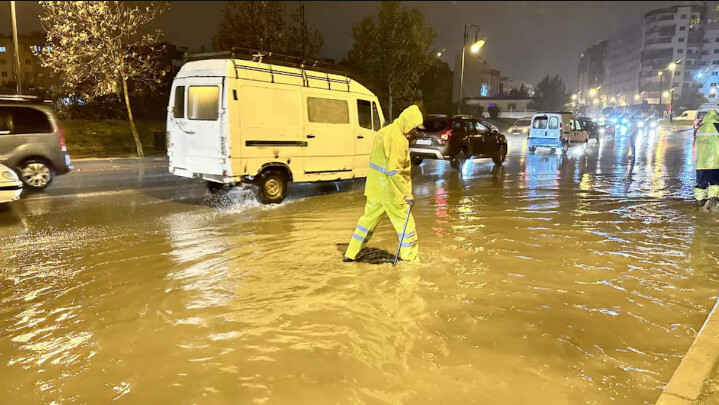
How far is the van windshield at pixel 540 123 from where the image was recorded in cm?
2239

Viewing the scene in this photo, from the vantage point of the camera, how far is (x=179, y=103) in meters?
9.11

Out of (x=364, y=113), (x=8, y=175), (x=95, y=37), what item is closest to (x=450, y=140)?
(x=364, y=113)

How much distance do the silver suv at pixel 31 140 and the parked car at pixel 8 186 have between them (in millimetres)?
2280

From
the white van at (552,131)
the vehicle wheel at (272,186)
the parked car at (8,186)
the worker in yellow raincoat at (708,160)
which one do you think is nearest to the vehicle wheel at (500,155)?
the white van at (552,131)

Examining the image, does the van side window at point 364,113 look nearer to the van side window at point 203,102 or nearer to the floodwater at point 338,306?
the floodwater at point 338,306

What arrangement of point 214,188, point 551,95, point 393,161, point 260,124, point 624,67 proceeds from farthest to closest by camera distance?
1. point 624,67
2. point 551,95
3. point 214,188
4. point 260,124
5. point 393,161

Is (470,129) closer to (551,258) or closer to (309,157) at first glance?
(309,157)

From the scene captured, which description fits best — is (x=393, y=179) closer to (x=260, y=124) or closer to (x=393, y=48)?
(x=260, y=124)

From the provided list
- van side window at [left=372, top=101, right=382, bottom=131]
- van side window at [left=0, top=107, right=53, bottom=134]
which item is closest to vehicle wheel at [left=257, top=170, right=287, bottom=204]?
van side window at [left=372, top=101, right=382, bottom=131]

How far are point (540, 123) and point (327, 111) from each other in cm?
1543

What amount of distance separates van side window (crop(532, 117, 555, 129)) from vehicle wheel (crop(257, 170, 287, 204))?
16335 millimetres

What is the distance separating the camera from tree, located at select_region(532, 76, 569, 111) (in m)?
72.2

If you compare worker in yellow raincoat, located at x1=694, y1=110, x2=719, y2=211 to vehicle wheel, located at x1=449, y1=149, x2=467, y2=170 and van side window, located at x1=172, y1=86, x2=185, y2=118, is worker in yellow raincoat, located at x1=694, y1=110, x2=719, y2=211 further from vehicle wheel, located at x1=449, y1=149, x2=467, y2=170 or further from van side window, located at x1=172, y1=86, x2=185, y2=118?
van side window, located at x1=172, y1=86, x2=185, y2=118

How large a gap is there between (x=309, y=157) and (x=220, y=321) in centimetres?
601
